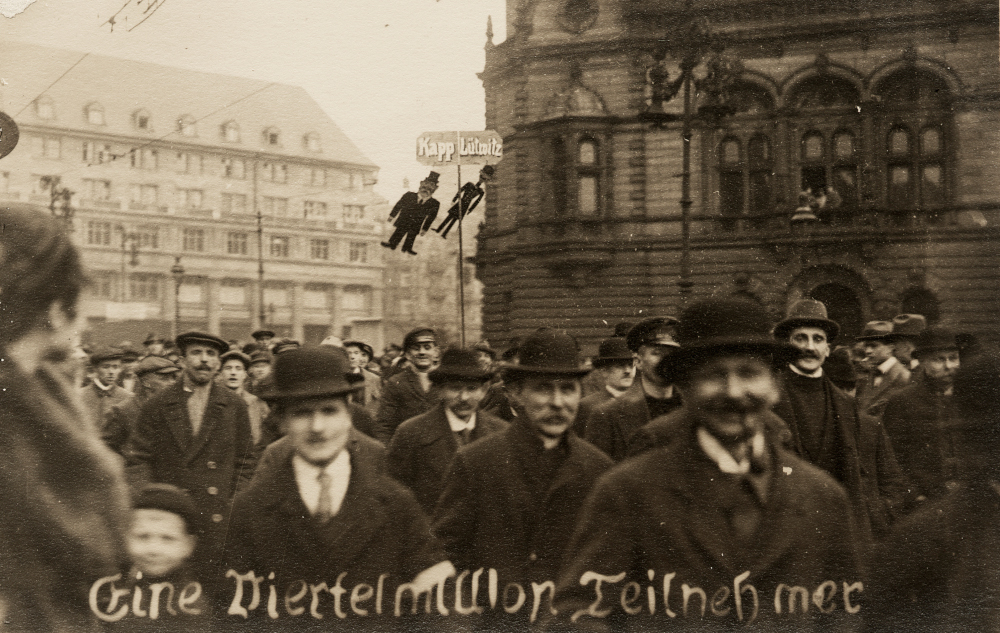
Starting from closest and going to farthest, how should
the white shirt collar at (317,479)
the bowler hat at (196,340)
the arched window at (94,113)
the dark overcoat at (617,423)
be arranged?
the white shirt collar at (317,479), the dark overcoat at (617,423), the bowler hat at (196,340), the arched window at (94,113)

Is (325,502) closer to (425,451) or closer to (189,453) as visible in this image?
(425,451)

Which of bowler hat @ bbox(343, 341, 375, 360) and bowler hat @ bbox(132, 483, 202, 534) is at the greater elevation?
bowler hat @ bbox(343, 341, 375, 360)

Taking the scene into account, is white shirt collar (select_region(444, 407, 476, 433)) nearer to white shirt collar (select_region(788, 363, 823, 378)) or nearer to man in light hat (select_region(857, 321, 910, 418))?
white shirt collar (select_region(788, 363, 823, 378))

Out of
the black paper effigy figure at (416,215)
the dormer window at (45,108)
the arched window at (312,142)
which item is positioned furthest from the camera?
the arched window at (312,142)

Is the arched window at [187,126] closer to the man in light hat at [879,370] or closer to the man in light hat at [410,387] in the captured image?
the man in light hat at [410,387]

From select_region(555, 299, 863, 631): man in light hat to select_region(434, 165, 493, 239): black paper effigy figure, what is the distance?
2545mm

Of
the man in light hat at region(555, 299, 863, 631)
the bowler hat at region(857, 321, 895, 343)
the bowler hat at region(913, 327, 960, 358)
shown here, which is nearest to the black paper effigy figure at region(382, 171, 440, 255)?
the man in light hat at region(555, 299, 863, 631)

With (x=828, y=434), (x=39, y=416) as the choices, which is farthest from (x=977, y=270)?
(x=39, y=416)

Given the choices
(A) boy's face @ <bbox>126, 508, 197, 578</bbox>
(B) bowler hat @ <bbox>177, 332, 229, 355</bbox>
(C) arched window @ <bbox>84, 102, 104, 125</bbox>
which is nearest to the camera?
(A) boy's face @ <bbox>126, 508, 197, 578</bbox>

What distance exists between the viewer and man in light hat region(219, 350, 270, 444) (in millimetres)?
6230

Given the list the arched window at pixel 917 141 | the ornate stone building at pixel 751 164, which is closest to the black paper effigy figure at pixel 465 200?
the ornate stone building at pixel 751 164

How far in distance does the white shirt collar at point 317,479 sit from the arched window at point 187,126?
3.04m

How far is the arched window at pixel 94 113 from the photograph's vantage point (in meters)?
6.41

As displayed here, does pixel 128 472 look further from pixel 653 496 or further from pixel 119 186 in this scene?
pixel 653 496
